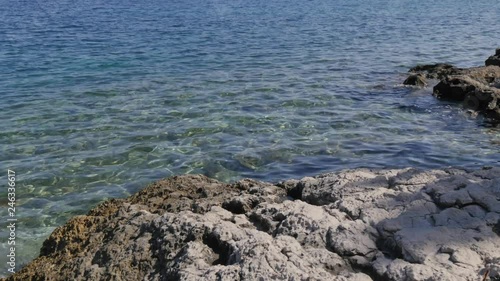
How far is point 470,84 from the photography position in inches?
578

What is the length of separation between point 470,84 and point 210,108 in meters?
7.45

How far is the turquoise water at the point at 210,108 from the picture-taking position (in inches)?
393

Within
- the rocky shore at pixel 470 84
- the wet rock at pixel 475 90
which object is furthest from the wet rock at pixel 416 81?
the wet rock at pixel 475 90

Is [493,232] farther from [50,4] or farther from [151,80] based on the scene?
[50,4]

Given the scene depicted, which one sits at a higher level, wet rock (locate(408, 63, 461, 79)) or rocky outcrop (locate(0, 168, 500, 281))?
rocky outcrop (locate(0, 168, 500, 281))

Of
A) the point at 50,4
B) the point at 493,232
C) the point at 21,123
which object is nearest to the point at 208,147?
the point at 21,123

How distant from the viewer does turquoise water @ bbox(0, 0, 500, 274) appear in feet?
32.8

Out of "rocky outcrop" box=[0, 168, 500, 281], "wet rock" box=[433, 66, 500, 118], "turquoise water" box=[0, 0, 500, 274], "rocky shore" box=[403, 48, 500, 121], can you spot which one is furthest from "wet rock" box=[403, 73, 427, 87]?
"rocky outcrop" box=[0, 168, 500, 281]

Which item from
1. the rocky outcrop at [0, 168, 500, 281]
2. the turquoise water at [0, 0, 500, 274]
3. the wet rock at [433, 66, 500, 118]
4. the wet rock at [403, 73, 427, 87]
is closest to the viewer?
the rocky outcrop at [0, 168, 500, 281]

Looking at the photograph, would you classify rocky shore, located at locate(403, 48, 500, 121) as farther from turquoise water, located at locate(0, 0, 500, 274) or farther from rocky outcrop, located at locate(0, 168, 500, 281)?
rocky outcrop, located at locate(0, 168, 500, 281)

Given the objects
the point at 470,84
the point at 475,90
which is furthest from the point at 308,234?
the point at 470,84

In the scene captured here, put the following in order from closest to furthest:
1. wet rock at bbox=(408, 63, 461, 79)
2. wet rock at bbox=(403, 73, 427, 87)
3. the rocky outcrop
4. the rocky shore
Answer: the rocky outcrop < the rocky shore < wet rock at bbox=(403, 73, 427, 87) < wet rock at bbox=(408, 63, 461, 79)

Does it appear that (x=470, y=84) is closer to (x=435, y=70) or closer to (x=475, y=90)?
(x=475, y=90)

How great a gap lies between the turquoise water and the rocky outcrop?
8.34 feet
